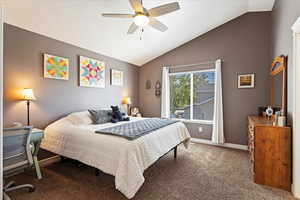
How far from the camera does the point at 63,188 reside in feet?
6.83

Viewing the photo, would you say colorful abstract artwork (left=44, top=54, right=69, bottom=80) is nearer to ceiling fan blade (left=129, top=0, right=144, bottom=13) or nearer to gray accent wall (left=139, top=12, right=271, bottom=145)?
ceiling fan blade (left=129, top=0, right=144, bottom=13)

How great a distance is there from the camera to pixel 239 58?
12.2 ft

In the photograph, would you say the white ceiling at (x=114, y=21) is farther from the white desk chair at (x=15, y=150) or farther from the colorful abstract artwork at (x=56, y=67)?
the white desk chair at (x=15, y=150)

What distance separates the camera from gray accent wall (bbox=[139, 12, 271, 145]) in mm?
3494

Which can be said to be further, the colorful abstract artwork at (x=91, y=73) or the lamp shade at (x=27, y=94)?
the colorful abstract artwork at (x=91, y=73)

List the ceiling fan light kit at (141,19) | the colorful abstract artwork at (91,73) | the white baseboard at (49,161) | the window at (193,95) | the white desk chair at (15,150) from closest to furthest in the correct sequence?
the white desk chair at (15,150) → the ceiling fan light kit at (141,19) → the white baseboard at (49,161) → the colorful abstract artwork at (91,73) → the window at (193,95)

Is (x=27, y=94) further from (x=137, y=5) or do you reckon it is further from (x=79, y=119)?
(x=137, y=5)

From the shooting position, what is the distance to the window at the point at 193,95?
4.27 metres

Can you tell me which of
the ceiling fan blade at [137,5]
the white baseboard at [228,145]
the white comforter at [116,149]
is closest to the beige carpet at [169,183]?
the white comforter at [116,149]

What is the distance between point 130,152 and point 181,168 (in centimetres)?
137

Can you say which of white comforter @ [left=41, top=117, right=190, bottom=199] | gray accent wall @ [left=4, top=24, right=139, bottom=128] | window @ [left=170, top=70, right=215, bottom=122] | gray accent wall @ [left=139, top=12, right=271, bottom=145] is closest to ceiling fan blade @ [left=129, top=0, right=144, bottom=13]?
white comforter @ [left=41, top=117, right=190, bottom=199]

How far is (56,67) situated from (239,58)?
426 centimetres

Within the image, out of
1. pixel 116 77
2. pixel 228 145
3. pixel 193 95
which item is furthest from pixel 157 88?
pixel 228 145

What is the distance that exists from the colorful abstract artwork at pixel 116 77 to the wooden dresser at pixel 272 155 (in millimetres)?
3513
